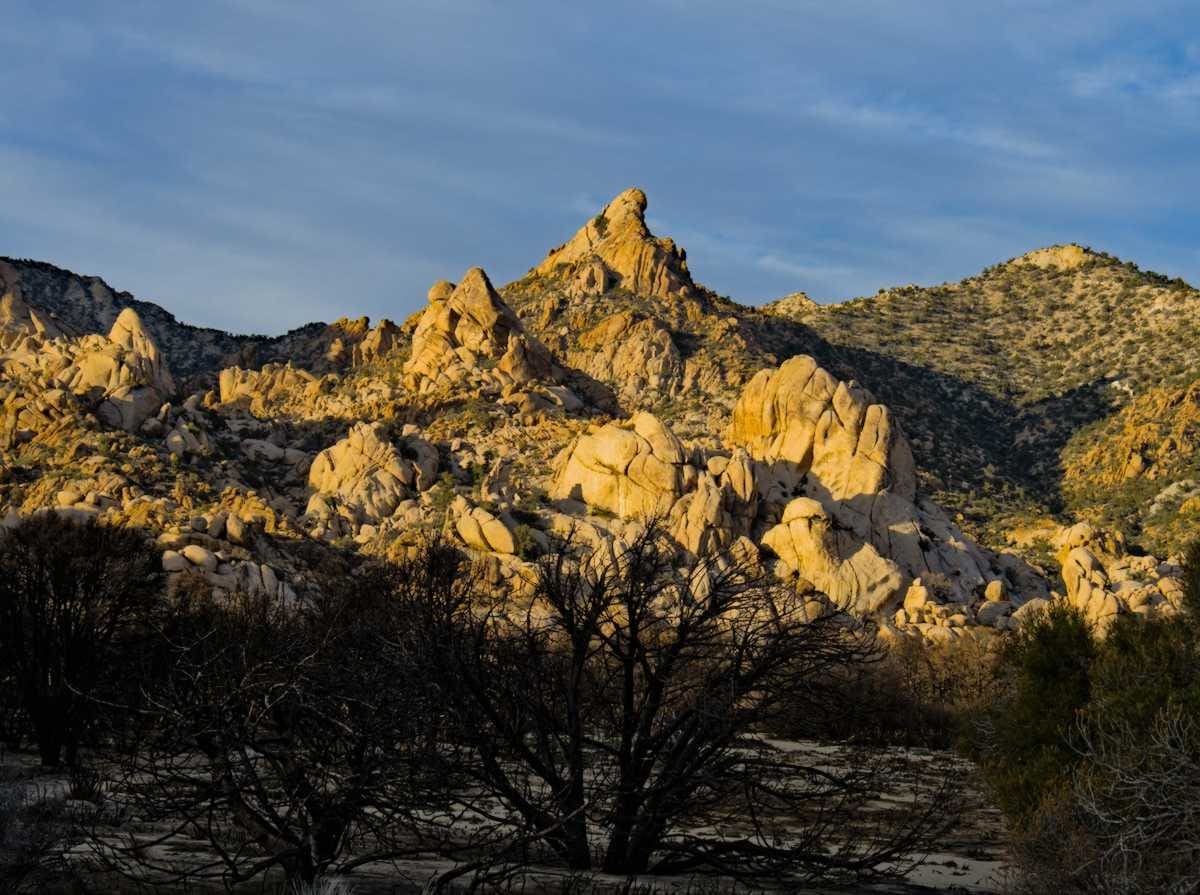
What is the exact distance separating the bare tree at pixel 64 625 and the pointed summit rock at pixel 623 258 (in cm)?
6707

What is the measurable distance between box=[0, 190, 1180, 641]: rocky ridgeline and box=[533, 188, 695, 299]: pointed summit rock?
1063 centimetres

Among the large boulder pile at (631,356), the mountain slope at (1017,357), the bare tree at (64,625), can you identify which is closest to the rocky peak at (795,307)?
the mountain slope at (1017,357)

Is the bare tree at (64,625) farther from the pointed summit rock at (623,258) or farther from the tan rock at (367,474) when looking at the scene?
the pointed summit rock at (623,258)

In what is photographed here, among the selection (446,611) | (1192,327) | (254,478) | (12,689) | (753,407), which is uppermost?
(1192,327)

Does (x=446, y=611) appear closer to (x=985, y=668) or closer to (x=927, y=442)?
(x=985, y=668)

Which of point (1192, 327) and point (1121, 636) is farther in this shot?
point (1192, 327)

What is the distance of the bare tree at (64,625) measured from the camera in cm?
2517

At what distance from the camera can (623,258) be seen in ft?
320

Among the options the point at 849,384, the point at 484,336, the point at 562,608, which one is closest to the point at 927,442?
the point at 849,384

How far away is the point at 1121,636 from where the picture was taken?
847 inches

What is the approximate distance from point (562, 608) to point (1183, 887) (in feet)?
21.4

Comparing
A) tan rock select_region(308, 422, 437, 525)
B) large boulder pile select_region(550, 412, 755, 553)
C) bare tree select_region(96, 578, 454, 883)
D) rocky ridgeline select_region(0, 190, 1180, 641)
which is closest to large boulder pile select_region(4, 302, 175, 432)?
rocky ridgeline select_region(0, 190, 1180, 641)

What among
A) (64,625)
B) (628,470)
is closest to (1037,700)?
(64,625)

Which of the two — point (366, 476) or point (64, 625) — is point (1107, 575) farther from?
point (64, 625)
